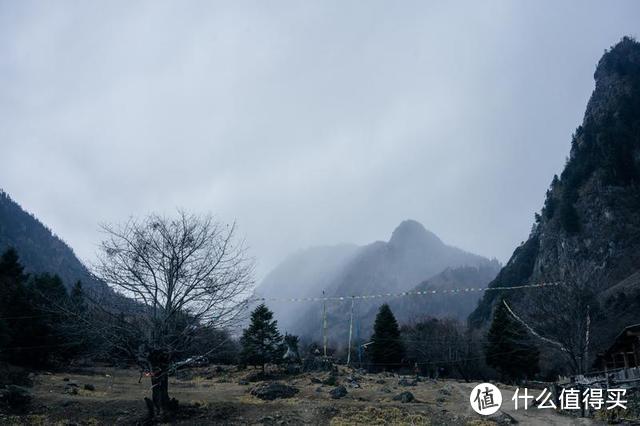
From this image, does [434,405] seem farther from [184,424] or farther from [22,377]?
[22,377]

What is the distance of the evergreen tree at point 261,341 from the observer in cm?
3869

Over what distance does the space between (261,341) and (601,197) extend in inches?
3007

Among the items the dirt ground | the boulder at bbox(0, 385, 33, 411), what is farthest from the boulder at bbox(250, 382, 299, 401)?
the boulder at bbox(0, 385, 33, 411)

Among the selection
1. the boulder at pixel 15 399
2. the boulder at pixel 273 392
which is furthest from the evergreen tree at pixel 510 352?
the boulder at pixel 15 399

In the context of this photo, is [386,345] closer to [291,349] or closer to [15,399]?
[291,349]

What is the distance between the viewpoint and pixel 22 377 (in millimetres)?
23703

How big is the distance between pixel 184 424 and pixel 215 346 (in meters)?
3.86

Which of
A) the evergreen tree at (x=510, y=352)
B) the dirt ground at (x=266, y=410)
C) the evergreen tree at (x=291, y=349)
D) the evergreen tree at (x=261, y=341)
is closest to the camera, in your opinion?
the dirt ground at (x=266, y=410)

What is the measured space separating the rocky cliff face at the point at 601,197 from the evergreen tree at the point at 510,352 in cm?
2050

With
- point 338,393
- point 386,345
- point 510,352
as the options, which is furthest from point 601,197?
point 338,393

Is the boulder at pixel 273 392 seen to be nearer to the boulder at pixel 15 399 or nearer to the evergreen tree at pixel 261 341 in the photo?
the boulder at pixel 15 399

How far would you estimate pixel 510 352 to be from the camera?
44.2m

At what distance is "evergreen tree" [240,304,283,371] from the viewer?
3869 cm

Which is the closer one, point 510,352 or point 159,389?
point 159,389
